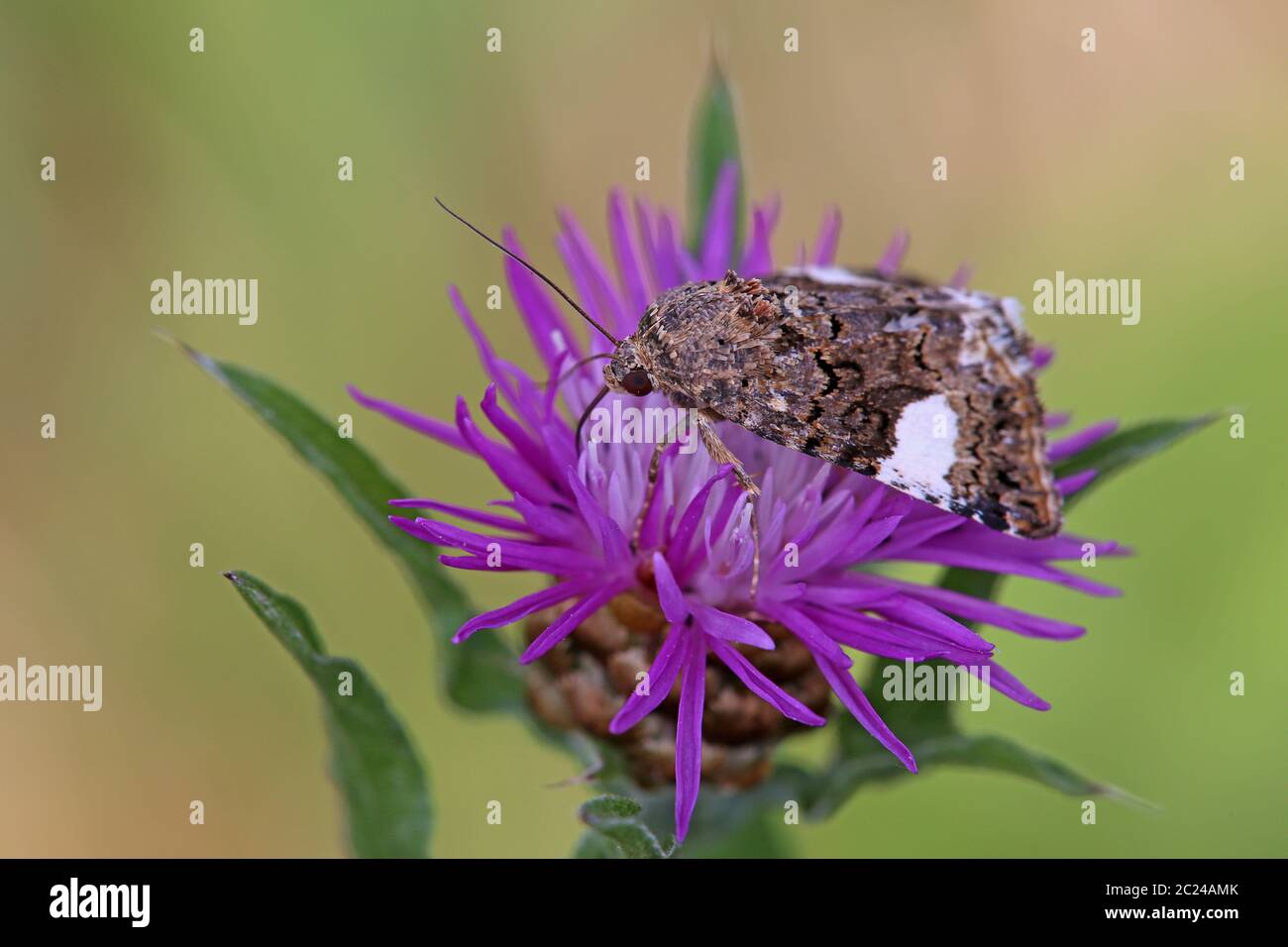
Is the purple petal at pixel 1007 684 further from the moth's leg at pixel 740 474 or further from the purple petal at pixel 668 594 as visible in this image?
the purple petal at pixel 668 594

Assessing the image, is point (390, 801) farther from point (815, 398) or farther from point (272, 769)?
point (272, 769)

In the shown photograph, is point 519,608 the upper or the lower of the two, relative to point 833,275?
lower

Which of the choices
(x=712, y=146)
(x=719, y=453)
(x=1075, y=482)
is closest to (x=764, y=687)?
(x=719, y=453)

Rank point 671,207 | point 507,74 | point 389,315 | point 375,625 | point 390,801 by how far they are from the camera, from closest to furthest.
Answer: point 390,801, point 375,625, point 389,315, point 507,74, point 671,207

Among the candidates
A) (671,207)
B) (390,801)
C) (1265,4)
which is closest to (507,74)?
(671,207)
